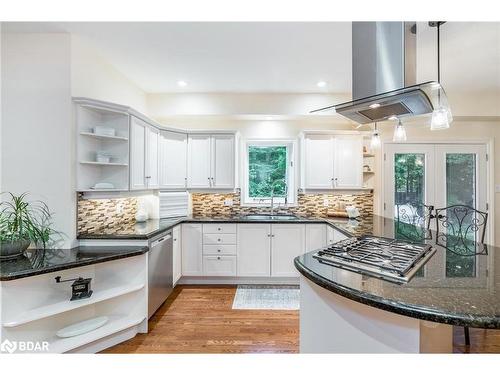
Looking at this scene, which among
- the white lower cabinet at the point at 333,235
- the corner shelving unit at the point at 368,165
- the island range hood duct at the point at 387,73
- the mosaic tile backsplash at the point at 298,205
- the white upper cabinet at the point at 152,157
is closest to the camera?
the island range hood duct at the point at 387,73

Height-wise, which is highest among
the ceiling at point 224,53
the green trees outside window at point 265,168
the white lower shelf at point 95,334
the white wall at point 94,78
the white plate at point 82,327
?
the ceiling at point 224,53

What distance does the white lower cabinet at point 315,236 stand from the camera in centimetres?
335

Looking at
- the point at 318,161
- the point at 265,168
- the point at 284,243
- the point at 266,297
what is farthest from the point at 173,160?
the point at 266,297

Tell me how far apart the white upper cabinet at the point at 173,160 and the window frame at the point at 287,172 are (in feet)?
3.22

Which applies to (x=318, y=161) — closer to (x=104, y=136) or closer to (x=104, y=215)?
(x=104, y=136)

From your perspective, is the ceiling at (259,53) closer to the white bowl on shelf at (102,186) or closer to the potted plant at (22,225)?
the white bowl on shelf at (102,186)

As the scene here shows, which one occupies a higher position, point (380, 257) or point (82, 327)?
point (380, 257)

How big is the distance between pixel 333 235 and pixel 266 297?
3.75 feet

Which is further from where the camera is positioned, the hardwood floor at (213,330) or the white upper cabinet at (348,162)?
the white upper cabinet at (348,162)

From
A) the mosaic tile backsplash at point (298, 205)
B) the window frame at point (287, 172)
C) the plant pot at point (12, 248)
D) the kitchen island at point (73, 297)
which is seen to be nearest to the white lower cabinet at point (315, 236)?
the mosaic tile backsplash at point (298, 205)

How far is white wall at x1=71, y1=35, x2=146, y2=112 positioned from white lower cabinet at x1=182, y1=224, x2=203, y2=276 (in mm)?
1850

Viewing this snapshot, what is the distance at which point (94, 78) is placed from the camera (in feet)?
8.13
